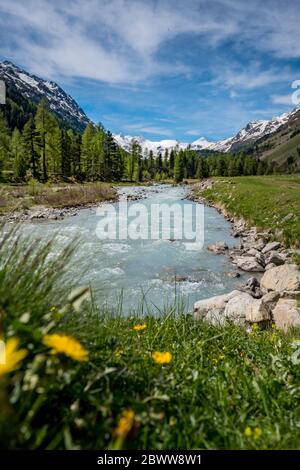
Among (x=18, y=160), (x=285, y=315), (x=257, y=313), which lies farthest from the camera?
(x=18, y=160)

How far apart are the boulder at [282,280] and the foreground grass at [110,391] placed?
8377 millimetres

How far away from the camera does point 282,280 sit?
36.1 ft

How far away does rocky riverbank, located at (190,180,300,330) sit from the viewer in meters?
6.67

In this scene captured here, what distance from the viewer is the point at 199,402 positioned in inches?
82.3

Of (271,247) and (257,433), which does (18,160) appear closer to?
(271,247)

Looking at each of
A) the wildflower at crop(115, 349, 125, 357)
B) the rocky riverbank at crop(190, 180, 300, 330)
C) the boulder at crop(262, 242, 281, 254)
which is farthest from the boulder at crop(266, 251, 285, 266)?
the wildflower at crop(115, 349, 125, 357)

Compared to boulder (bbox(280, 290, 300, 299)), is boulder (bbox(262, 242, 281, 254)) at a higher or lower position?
higher

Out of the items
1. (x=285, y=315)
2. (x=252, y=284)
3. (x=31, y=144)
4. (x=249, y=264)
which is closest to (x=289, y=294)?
(x=252, y=284)

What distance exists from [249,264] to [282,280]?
3.37 meters

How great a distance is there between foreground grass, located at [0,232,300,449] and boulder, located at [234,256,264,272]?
11.7 m

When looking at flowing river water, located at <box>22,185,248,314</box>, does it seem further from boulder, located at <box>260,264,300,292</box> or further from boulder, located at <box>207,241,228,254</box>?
boulder, located at <box>260,264,300,292</box>

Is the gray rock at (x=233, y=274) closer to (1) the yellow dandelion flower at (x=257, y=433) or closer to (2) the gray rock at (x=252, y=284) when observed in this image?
(2) the gray rock at (x=252, y=284)

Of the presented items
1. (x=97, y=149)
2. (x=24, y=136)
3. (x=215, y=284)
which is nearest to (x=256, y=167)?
(x=97, y=149)

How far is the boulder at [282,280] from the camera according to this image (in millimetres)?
10516
